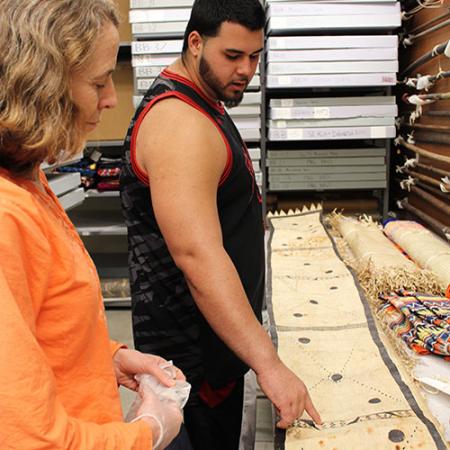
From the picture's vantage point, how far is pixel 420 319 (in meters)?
1.46

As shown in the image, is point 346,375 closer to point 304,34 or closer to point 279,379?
point 279,379

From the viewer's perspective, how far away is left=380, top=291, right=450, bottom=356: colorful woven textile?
53.4 inches

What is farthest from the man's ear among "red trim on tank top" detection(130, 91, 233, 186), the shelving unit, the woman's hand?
the shelving unit

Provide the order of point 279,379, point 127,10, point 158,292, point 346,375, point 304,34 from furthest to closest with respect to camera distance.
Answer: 1. point 127,10
2. point 304,34
3. point 158,292
4. point 346,375
5. point 279,379

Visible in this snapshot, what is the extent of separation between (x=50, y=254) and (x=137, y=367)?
40 centimetres

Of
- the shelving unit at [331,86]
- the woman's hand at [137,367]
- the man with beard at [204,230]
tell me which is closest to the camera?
the woman's hand at [137,367]

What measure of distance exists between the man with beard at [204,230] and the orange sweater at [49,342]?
0.37 meters

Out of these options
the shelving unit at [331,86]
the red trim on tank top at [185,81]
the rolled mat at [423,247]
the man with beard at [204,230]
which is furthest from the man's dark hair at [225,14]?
the shelving unit at [331,86]

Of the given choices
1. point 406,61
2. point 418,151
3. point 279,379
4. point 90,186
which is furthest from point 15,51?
point 90,186

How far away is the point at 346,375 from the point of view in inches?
51.6

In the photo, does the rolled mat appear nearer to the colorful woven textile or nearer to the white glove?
the colorful woven textile

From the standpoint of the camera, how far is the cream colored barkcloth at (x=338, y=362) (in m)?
1.05

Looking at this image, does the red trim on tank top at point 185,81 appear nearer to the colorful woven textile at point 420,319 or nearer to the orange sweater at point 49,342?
the orange sweater at point 49,342

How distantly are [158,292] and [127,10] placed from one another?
8.12 ft
